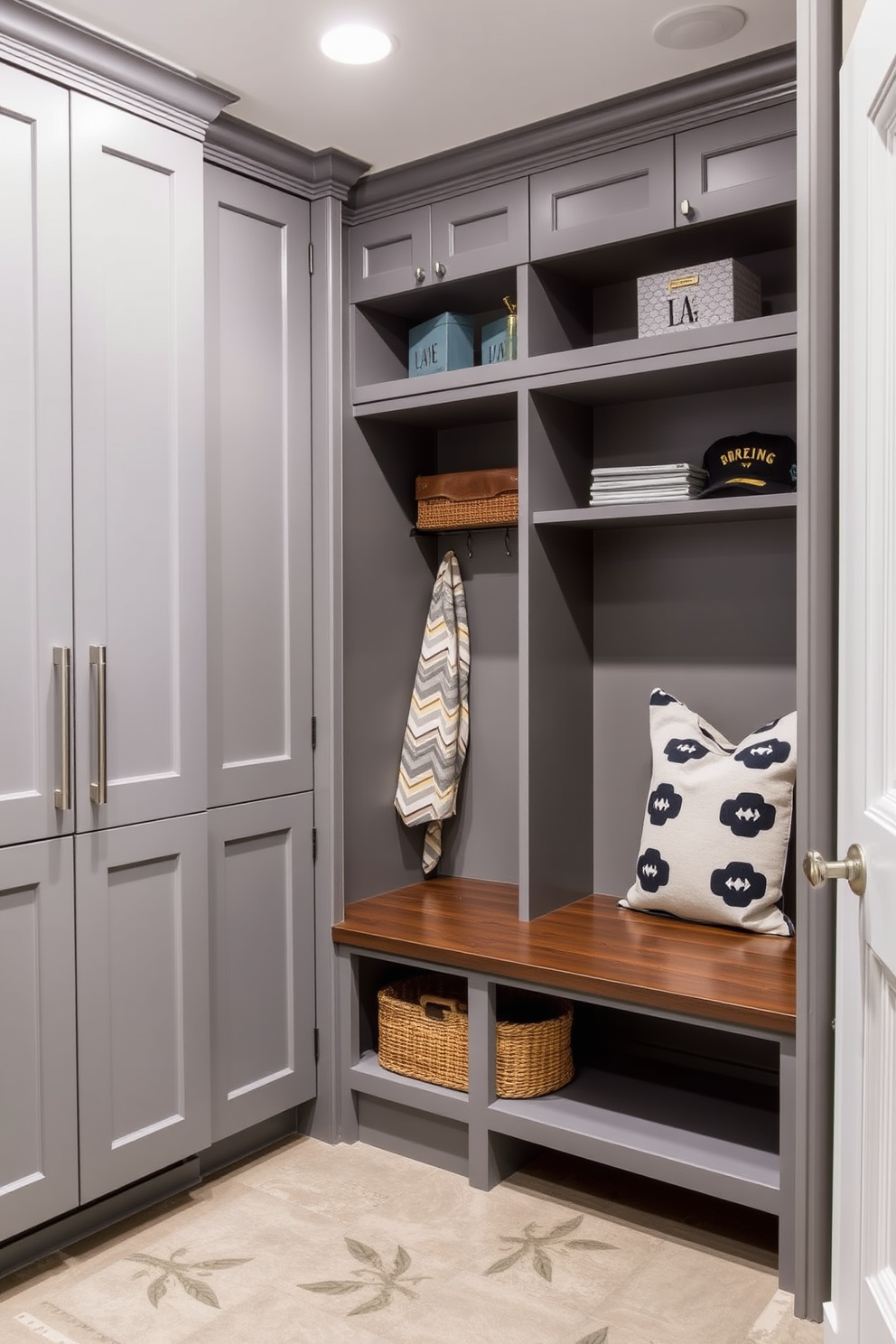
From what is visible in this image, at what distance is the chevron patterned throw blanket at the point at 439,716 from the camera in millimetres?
3123

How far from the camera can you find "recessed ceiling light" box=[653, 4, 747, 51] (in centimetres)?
217

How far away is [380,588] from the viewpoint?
122 inches

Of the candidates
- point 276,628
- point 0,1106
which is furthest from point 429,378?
point 0,1106

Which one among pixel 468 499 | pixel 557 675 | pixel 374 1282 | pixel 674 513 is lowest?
pixel 374 1282

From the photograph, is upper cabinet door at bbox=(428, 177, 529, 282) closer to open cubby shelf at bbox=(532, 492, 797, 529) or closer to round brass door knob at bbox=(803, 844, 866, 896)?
open cubby shelf at bbox=(532, 492, 797, 529)

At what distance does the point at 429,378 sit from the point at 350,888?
139 cm

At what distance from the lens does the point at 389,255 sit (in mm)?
2979

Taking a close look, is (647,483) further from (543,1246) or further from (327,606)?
(543,1246)

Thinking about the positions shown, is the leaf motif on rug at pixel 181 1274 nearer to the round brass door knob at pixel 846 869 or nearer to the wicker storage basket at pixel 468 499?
the round brass door knob at pixel 846 869

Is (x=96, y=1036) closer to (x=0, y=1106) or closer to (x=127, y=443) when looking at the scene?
(x=0, y=1106)

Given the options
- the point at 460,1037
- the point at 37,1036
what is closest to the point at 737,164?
the point at 460,1037

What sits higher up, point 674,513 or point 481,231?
point 481,231

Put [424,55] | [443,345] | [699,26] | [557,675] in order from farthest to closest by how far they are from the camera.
→ [443,345] → [557,675] → [424,55] → [699,26]

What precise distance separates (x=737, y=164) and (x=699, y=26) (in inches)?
12.7
